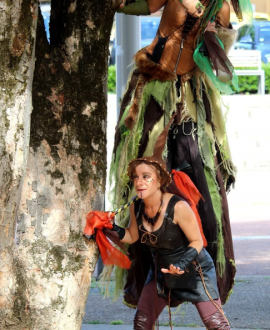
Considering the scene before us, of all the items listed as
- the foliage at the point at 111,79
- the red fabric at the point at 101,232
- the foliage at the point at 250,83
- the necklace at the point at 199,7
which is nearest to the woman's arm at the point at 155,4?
the necklace at the point at 199,7

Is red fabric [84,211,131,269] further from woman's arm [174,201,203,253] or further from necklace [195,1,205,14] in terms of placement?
necklace [195,1,205,14]

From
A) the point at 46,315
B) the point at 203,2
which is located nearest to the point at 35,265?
the point at 46,315

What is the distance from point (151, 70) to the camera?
3.58 meters

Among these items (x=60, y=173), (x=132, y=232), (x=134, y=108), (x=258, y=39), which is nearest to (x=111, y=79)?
A: (x=258, y=39)

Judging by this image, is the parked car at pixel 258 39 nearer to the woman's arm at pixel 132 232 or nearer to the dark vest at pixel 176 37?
the dark vest at pixel 176 37

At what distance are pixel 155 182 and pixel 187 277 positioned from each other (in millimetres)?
492

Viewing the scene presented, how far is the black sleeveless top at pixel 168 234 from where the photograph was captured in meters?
3.19

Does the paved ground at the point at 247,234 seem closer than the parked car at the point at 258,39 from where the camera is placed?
Yes

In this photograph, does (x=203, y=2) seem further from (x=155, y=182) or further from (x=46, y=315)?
(x=46, y=315)

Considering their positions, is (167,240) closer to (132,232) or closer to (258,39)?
(132,232)

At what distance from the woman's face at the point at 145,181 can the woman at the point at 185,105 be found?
1.37 feet

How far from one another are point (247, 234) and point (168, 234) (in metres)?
4.41

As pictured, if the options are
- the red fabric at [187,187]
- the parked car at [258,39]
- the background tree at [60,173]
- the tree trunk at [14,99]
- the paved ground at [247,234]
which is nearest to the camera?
the tree trunk at [14,99]

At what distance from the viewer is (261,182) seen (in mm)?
11023
